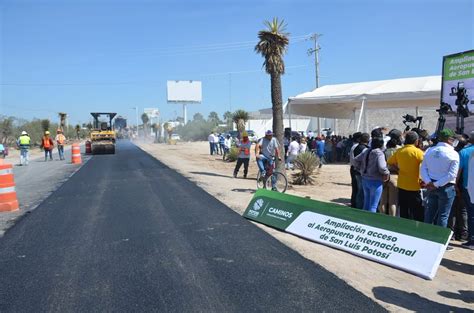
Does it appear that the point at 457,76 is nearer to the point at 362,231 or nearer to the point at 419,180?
the point at 419,180

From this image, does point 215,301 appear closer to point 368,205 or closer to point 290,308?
point 290,308

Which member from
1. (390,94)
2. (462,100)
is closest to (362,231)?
(462,100)

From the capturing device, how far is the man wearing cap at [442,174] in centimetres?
607

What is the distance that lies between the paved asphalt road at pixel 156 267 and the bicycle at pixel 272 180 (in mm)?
2918

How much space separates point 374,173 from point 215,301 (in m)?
4.09

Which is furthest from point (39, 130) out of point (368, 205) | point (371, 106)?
point (368, 205)

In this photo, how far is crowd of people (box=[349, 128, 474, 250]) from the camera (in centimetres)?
616

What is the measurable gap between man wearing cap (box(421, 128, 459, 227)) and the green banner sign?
40.7 inches

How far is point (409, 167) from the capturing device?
6.75 m

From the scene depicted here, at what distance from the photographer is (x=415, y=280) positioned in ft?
16.3

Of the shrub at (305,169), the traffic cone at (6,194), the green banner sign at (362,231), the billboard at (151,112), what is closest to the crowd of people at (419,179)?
the green banner sign at (362,231)

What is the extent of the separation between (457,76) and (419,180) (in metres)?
6.32

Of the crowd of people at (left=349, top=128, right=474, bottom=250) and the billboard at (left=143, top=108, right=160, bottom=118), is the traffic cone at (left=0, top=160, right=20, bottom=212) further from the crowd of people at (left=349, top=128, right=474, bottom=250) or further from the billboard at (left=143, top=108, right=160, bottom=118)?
the billboard at (left=143, top=108, right=160, bottom=118)

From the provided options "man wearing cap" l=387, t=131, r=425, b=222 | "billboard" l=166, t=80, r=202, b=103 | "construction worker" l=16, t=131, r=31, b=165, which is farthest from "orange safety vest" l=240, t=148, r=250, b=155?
"billboard" l=166, t=80, r=202, b=103
